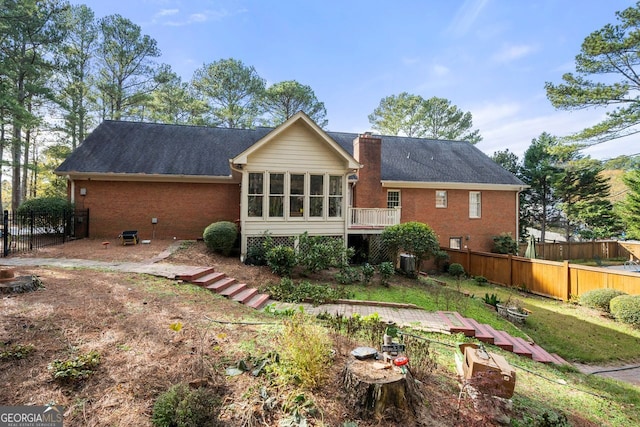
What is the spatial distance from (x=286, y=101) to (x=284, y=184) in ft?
63.2

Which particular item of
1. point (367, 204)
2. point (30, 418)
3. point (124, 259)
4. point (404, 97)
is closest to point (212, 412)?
point (30, 418)

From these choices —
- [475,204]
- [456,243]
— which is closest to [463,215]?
[475,204]

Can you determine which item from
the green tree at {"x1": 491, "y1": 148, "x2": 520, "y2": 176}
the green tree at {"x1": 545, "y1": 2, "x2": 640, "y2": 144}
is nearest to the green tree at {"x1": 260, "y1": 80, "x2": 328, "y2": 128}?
the green tree at {"x1": 545, "y1": 2, "x2": 640, "y2": 144}

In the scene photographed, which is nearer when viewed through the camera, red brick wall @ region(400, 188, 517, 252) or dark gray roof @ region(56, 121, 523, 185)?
dark gray roof @ region(56, 121, 523, 185)

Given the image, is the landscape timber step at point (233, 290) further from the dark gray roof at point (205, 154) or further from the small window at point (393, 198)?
the small window at point (393, 198)

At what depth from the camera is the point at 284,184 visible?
11703 mm

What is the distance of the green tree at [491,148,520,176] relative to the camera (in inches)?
1132

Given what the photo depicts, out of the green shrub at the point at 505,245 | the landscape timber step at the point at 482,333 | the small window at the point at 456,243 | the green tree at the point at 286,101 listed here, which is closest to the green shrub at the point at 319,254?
the landscape timber step at the point at 482,333

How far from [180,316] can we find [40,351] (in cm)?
189

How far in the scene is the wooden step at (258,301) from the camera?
23.7 ft

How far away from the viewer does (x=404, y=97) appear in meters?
32.4

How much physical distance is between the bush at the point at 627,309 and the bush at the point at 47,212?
21842mm

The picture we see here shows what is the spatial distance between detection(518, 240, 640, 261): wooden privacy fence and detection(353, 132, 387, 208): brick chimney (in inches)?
581

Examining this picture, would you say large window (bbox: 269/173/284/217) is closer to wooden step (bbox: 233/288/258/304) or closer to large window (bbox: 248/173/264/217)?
large window (bbox: 248/173/264/217)
